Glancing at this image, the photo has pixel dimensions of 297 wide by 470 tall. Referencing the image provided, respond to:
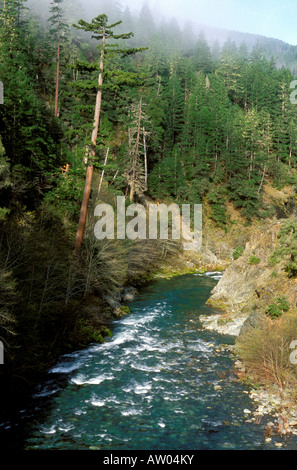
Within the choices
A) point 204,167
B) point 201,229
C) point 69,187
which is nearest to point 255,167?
point 204,167

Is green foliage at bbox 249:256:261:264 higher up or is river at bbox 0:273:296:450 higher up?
green foliage at bbox 249:256:261:264

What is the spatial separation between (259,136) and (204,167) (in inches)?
495

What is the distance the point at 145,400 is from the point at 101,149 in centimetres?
3308

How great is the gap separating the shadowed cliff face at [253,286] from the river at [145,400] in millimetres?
2449

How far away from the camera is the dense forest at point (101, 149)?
529 inches

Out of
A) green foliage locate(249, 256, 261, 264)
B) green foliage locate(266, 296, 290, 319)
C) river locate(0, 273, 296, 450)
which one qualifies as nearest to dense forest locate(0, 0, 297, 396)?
river locate(0, 273, 296, 450)

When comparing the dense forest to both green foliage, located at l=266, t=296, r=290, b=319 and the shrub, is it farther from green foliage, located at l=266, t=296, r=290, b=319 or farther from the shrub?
green foliage, located at l=266, t=296, r=290, b=319

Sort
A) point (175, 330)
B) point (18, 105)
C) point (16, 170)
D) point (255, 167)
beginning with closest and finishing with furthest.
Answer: point (175, 330) → point (16, 170) → point (18, 105) → point (255, 167)

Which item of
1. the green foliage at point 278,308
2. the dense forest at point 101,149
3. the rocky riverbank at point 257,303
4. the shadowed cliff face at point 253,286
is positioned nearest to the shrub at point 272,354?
the rocky riverbank at point 257,303

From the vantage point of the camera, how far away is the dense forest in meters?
13.4

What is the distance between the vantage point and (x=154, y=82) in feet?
217

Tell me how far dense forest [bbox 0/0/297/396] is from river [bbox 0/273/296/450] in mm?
1525

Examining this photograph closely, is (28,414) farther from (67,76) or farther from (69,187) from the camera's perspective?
(67,76)

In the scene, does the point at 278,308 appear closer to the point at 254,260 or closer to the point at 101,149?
the point at 254,260
